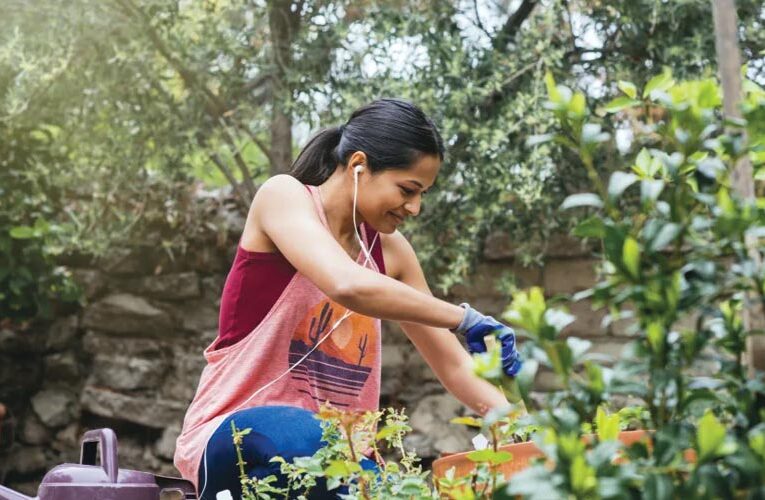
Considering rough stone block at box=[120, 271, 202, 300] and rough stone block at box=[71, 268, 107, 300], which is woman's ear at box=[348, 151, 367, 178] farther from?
rough stone block at box=[71, 268, 107, 300]

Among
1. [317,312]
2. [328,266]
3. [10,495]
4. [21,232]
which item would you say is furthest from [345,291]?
[21,232]

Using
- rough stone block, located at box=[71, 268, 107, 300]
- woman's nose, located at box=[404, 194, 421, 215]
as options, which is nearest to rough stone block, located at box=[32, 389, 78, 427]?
rough stone block, located at box=[71, 268, 107, 300]

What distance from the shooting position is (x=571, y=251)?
3.88m

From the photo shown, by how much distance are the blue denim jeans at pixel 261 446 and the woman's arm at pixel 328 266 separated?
0.23 meters

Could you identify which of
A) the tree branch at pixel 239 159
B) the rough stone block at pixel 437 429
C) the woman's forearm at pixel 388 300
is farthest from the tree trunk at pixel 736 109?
the rough stone block at pixel 437 429

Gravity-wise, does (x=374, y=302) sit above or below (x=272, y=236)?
below

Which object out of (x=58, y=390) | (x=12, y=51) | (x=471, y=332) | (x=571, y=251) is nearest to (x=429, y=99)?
(x=571, y=251)

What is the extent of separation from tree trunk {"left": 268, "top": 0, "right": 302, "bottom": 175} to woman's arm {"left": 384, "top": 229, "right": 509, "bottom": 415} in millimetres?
1821

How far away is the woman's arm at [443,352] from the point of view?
6.70 feet

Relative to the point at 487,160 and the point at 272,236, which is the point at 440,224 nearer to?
the point at 487,160

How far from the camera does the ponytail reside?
2078 millimetres

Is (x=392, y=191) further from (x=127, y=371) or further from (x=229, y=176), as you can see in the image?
(x=127, y=371)

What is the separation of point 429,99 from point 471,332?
6.38ft

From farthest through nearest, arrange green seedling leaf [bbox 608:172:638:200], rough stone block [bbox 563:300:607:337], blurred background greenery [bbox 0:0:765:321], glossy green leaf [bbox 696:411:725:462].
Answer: rough stone block [bbox 563:300:607:337] < blurred background greenery [bbox 0:0:765:321] < green seedling leaf [bbox 608:172:638:200] < glossy green leaf [bbox 696:411:725:462]
